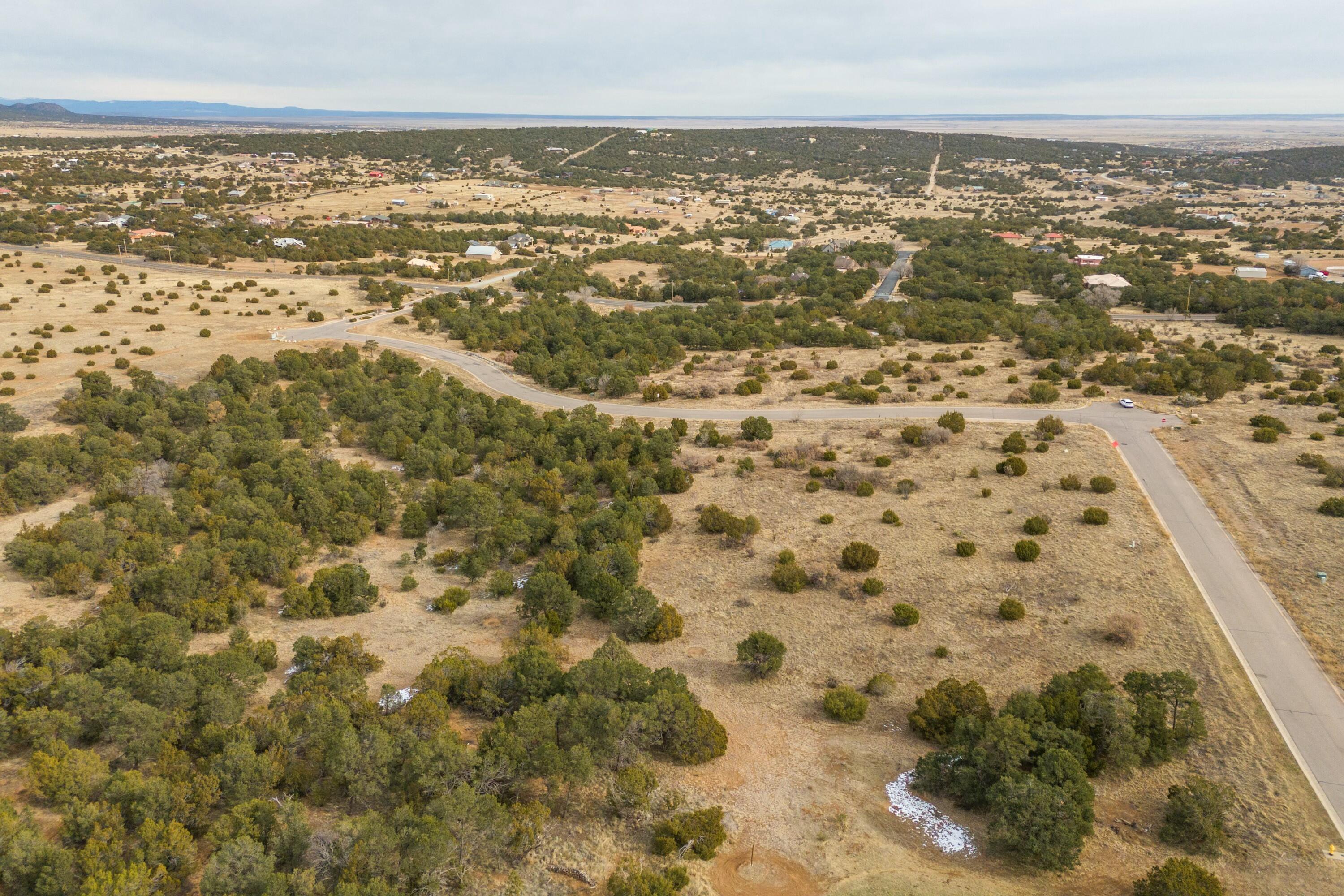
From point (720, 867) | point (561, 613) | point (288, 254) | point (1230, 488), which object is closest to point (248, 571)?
point (561, 613)

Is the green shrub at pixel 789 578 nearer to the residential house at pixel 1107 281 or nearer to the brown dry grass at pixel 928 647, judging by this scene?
the brown dry grass at pixel 928 647

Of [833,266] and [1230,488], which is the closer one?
[1230,488]

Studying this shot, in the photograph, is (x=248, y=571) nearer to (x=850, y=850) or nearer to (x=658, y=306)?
(x=850, y=850)

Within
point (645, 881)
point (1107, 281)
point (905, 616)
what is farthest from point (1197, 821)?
point (1107, 281)

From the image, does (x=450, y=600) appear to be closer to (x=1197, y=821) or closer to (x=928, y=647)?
(x=928, y=647)

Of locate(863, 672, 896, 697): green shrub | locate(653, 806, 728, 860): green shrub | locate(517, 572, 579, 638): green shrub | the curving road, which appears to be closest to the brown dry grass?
locate(863, 672, 896, 697): green shrub

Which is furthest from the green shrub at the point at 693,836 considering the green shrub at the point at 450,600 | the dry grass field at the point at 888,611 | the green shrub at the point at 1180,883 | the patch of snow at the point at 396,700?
the green shrub at the point at 450,600

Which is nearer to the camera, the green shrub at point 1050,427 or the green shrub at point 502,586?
the green shrub at point 502,586
